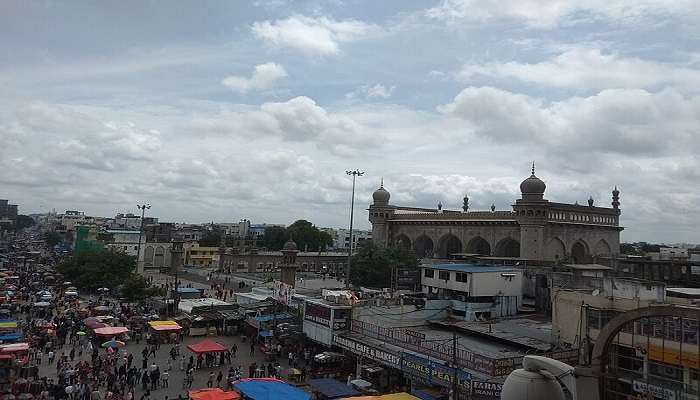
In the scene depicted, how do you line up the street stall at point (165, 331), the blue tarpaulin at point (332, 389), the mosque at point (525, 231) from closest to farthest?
1. the blue tarpaulin at point (332, 389)
2. the street stall at point (165, 331)
3. the mosque at point (525, 231)

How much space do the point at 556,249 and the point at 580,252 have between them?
4.33 meters

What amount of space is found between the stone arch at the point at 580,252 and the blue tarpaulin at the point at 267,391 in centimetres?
4442

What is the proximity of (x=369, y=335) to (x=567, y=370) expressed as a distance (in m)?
17.3

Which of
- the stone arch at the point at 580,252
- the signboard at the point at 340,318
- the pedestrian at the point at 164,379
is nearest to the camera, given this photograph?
the pedestrian at the point at 164,379

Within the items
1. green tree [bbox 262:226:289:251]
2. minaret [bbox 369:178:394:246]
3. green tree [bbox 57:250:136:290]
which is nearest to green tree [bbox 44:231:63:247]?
green tree [bbox 262:226:289:251]

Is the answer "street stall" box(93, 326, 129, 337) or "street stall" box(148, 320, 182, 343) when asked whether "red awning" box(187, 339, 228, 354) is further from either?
"street stall" box(93, 326, 129, 337)

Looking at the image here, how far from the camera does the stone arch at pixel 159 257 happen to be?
79125 millimetres

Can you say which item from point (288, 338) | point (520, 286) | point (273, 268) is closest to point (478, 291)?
point (520, 286)

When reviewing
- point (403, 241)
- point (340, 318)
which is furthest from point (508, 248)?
point (340, 318)

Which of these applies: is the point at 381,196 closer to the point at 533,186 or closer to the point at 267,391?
the point at 533,186

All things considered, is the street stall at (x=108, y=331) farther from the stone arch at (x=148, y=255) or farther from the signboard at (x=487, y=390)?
the stone arch at (x=148, y=255)

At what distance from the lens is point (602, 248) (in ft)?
191

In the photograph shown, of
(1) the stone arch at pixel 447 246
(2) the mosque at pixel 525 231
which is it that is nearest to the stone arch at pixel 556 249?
(2) the mosque at pixel 525 231

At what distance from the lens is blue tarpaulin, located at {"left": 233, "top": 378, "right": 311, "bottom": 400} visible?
1839 centimetres
